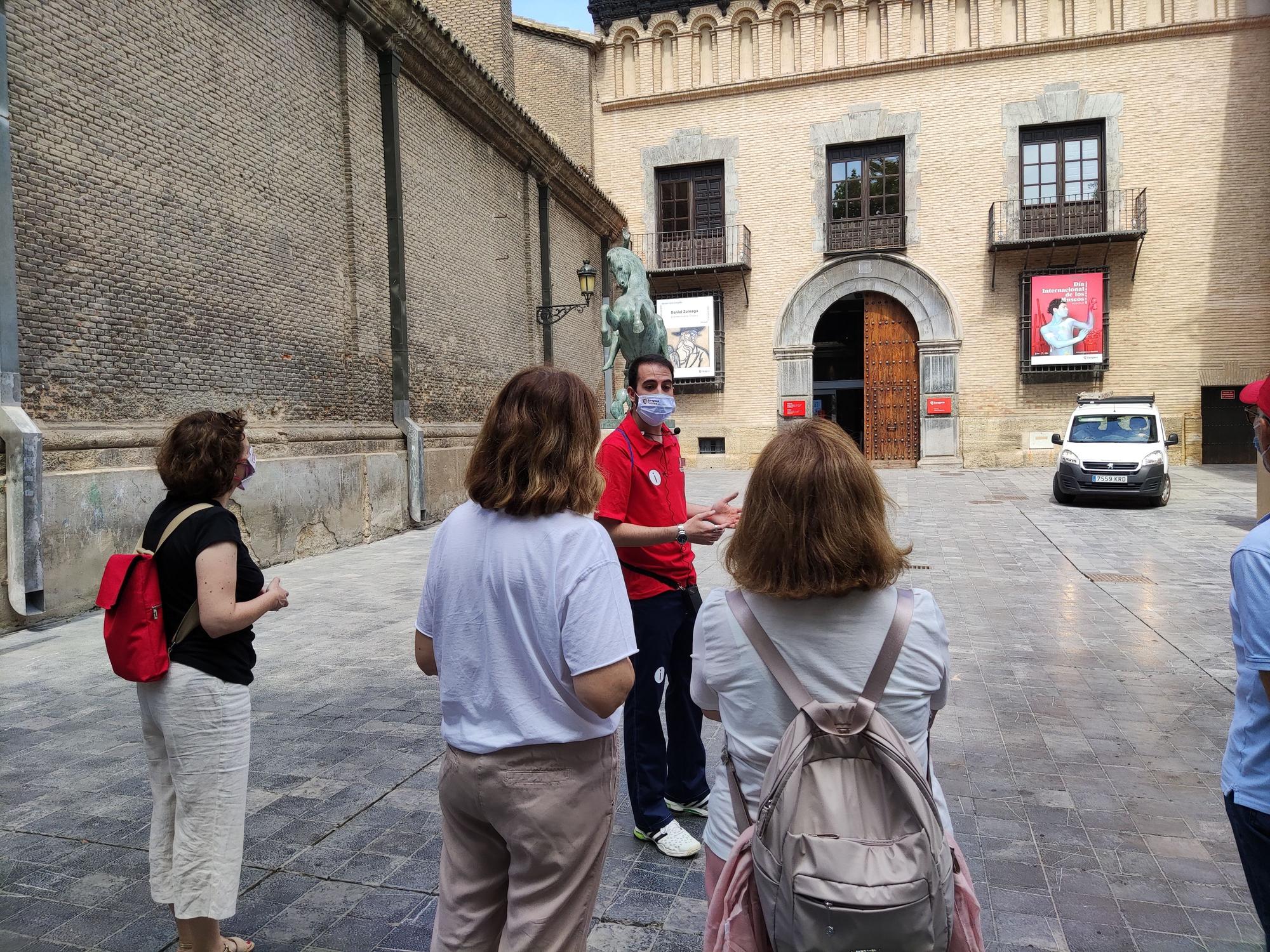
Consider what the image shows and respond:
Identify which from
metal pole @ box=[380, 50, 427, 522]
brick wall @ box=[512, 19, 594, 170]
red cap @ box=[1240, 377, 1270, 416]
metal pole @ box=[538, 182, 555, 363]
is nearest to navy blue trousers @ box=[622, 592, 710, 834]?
red cap @ box=[1240, 377, 1270, 416]

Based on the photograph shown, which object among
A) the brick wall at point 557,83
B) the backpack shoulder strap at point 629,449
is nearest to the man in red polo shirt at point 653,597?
the backpack shoulder strap at point 629,449

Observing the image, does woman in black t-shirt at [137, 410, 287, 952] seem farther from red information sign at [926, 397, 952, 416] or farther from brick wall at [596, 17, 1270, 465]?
brick wall at [596, 17, 1270, 465]

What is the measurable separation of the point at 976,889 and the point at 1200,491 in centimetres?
1712

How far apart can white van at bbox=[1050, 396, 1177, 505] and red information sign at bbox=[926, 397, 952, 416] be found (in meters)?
7.02

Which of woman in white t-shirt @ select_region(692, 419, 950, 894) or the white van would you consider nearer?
woman in white t-shirt @ select_region(692, 419, 950, 894)

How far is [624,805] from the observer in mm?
3934

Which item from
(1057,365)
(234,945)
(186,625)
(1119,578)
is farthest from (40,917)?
(1057,365)

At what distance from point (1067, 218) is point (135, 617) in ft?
81.4

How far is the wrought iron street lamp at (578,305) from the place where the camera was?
1681 cm

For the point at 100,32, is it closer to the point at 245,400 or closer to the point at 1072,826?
the point at 245,400

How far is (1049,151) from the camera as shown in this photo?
76.2 feet

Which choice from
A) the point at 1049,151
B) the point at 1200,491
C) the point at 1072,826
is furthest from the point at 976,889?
the point at 1049,151

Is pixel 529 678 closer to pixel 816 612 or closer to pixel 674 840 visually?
pixel 816 612

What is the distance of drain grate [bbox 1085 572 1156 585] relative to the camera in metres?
9.03
